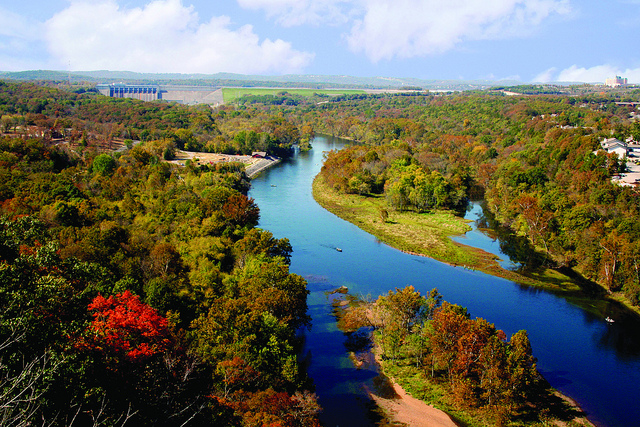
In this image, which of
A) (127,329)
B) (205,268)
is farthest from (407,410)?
(205,268)

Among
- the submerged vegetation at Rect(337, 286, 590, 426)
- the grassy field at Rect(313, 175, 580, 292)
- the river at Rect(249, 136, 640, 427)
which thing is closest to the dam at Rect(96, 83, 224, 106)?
the grassy field at Rect(313, 175, 580, 292)

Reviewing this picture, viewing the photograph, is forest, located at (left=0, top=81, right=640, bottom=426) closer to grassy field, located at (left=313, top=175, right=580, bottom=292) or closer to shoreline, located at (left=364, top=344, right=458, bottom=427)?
shoreline, located at (left=364, top=344, right=458, bottom=427)

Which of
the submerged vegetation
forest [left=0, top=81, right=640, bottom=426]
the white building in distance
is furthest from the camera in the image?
the white building in distance

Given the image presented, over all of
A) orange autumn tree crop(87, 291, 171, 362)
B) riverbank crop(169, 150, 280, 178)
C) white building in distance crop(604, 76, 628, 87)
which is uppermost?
white building in distance crop(604, 76, 628, 87)

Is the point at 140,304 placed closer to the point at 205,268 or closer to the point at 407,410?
the point at 205,268

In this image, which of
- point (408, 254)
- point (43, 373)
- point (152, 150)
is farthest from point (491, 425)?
point (152, 150)

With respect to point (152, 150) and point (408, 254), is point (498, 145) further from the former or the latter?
point (152, 150)
